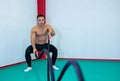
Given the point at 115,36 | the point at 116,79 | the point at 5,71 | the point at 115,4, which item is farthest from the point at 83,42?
the point at 5,71

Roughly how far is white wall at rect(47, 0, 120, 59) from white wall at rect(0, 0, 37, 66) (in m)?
0.66

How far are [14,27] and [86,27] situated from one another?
6.35 ft

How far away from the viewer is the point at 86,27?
502cm

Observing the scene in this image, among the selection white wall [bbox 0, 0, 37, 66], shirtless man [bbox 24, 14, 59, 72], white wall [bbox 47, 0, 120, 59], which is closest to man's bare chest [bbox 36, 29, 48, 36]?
shirtless man [bbox 24, 14, 59, 72]

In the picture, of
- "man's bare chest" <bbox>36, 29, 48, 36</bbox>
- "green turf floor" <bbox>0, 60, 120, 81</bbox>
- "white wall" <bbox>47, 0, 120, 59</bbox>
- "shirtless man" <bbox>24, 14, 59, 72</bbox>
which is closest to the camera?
"green turf floor" <bbox>0, 60, 120, 81</bbox>

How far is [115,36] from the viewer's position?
487 centimetres

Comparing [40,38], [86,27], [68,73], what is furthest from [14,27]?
[86,27]

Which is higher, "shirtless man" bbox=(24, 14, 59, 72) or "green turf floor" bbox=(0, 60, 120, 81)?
"shirtless man" bbox=(24, 14, 59, 72)

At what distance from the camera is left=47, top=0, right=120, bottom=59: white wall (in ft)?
15.9

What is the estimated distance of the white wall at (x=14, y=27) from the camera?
13.6 feet

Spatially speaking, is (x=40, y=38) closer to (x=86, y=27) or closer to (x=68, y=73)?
(x=68, y=73)

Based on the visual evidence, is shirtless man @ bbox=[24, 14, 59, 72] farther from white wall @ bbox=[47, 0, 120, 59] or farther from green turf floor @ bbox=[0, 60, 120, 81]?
white wall @ bbox=[47, 0, 120, 59]

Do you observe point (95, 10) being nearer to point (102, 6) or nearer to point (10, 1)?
point (102, 6)

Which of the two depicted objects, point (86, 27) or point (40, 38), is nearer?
point (40, 38)
